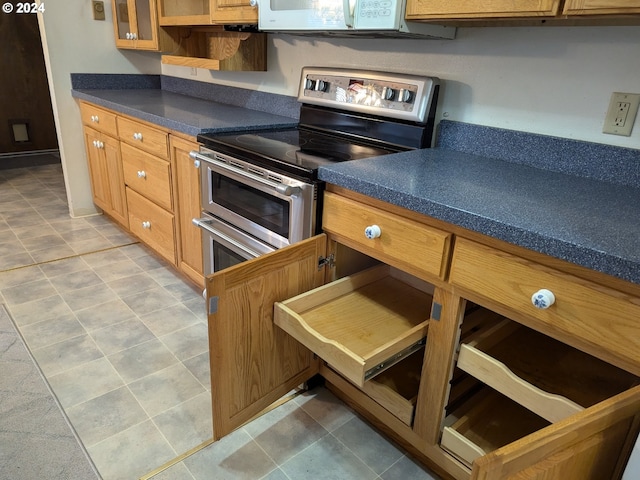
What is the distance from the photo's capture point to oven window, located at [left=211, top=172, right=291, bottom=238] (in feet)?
5.15

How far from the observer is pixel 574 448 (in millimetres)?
738

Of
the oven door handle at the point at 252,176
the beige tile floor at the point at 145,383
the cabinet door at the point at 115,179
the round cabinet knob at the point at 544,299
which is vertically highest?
the oven door handle at the point at 252,176

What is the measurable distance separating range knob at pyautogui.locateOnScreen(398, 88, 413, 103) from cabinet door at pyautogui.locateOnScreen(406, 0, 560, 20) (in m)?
0.30

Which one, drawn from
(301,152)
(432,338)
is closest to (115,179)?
(301,152)

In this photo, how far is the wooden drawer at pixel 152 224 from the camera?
7.77 feet

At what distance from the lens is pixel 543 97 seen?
144 cm

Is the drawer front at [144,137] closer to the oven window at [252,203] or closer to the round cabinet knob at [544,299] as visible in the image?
the oven window at [252,203]

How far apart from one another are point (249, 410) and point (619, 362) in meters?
0.96

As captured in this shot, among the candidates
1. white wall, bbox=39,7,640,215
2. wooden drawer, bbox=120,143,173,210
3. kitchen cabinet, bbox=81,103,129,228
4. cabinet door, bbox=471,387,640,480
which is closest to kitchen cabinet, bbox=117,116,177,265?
wooden drawer, bbox=120,143,173,210

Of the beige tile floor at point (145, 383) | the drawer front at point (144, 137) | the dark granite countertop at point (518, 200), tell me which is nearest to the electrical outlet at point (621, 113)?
the dark granite countertop at point (518, 200)

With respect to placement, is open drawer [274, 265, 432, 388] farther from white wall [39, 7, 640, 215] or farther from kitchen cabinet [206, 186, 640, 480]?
white wall [39, 7, 640, 215]

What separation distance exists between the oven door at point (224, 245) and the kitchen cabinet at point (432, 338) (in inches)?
14.2

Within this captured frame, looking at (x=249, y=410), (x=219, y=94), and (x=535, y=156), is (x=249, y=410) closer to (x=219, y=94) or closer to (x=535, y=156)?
(x=535, y=156)

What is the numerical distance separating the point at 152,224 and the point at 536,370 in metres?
2.01
